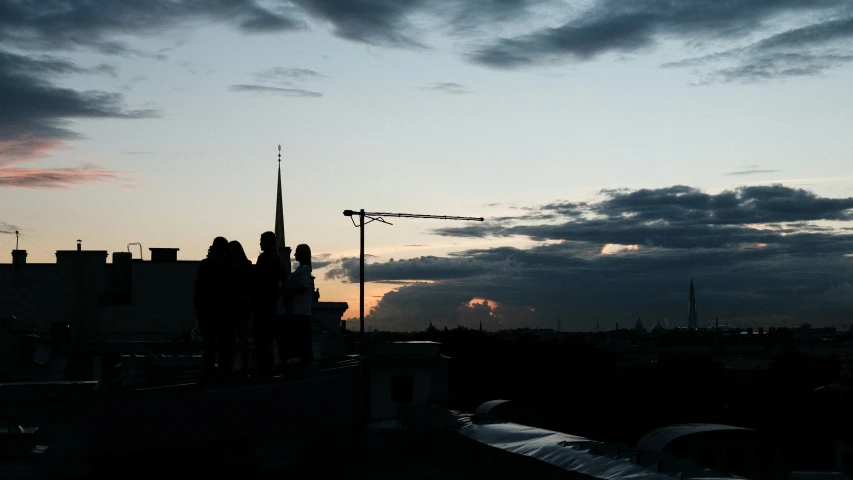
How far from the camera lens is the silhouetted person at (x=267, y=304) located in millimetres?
15281

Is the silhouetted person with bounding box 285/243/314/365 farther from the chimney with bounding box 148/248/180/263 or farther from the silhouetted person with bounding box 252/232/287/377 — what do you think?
the chimney with bounding box 148/248/180/263

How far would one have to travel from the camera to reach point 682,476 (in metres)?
7.90

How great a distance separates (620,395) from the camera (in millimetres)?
83688

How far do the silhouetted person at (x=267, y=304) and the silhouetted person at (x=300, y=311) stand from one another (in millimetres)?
151

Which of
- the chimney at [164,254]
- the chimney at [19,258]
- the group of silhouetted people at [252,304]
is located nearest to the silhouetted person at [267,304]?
the group of silhouetted people at [252,304]

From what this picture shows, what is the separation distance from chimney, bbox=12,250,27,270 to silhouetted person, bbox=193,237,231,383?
55.2 meters

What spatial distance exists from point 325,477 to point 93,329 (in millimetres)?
55750

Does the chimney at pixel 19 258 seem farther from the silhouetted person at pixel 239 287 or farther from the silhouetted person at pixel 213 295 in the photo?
the silhouetted person at pixel 213 295

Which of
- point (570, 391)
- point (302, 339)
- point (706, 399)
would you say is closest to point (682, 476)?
point (302, 339)

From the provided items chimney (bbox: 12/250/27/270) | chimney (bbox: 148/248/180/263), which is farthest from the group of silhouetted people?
chimney (bbox: 148/248/180/263)

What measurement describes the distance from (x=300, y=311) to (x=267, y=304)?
1.68 ft

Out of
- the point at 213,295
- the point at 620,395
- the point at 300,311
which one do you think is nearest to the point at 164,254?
the point at 620,395

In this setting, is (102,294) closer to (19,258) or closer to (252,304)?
(19,258)

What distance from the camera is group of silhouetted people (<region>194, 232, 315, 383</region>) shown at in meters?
14.3
